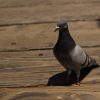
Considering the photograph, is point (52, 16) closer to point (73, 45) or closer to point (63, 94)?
point (73, 45)

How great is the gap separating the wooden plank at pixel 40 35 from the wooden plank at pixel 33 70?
160 mm

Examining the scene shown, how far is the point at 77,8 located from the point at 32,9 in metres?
0.50

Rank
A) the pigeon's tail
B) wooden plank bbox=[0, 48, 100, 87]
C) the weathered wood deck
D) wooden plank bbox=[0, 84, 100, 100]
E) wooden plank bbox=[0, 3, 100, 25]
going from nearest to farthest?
wooden plank bbox=[0, 84, 100, 100]
the weathered wood deck
wooden plank bbox=[0, 48, 100, 87]
the pigeon's tail
wooden plank bbox=[0, 3, 100, 25]

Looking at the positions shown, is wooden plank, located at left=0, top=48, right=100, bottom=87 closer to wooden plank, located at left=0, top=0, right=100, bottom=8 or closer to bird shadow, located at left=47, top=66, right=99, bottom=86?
bird shadow, located at left=47, top=66, right=99, bottom=86

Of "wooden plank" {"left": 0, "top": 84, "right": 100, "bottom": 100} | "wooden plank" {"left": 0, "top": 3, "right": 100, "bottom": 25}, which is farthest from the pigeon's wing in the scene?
"wooden plank" {"left": 0, "top": 3, "right": 100, "bottom": 25}

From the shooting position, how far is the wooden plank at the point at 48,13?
16.6 ft

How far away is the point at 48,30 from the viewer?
15.6 feet

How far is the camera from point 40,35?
4672mm

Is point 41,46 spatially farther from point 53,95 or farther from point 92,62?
point 53,95

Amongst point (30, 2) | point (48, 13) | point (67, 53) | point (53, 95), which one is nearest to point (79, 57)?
point (67, 53)

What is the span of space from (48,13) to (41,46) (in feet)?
2.88

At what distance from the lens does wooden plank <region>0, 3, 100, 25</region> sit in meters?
5.05

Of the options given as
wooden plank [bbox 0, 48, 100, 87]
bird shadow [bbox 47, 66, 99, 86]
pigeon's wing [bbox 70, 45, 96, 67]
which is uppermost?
pigeon's wing [bbox 70, 45, 96, 67]

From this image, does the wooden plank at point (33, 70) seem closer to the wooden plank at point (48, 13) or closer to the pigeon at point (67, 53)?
the pigeon at point (67, 53)
